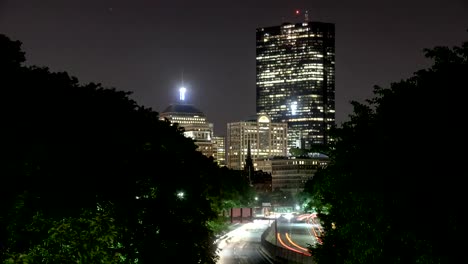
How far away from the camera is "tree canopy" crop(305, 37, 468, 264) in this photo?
3111 centimetres

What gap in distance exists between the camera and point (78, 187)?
97.5 feet

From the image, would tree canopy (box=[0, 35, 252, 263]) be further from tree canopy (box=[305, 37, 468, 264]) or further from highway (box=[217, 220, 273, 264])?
highway (box=[217, 220, 273, 264])

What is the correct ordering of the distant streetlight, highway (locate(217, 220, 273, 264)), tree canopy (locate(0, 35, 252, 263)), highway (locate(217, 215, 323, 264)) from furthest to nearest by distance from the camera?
1. highway (locate(217, 215, 323, 264))
2. highway (locate(217, 220, 273, 264))
3. the distant streetlight
4. tree canopy (locate(0, 35, 252, 263))

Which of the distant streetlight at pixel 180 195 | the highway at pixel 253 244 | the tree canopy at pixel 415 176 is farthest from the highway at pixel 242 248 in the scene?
the tree canopy at pixel 415 176

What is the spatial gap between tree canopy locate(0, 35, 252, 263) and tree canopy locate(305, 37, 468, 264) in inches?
297

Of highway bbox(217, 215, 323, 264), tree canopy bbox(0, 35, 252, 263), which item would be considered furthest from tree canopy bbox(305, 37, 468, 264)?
highway bbox(217, 215, 323, 264)

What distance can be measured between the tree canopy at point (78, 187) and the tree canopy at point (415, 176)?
7541mm

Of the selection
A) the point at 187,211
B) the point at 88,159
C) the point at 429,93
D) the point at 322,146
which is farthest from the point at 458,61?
the point at 322,146

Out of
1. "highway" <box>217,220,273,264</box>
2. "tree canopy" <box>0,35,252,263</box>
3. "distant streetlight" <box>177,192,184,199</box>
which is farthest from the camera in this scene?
"highway" <box>217,220,273,264</box>

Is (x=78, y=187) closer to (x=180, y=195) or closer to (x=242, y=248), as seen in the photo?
(x=180, y=195)

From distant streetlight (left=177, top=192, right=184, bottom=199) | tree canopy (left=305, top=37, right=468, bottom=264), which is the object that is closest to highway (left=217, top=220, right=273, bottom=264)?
distant streetlight (left=177, top=192, right=184, bottom=199)

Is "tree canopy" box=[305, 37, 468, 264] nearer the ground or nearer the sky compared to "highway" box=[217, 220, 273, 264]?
nearer the sky

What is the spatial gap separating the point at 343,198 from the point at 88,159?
16176mm

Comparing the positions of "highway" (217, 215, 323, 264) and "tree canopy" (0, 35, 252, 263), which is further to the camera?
"highway" (217, 215, 323, 264)
